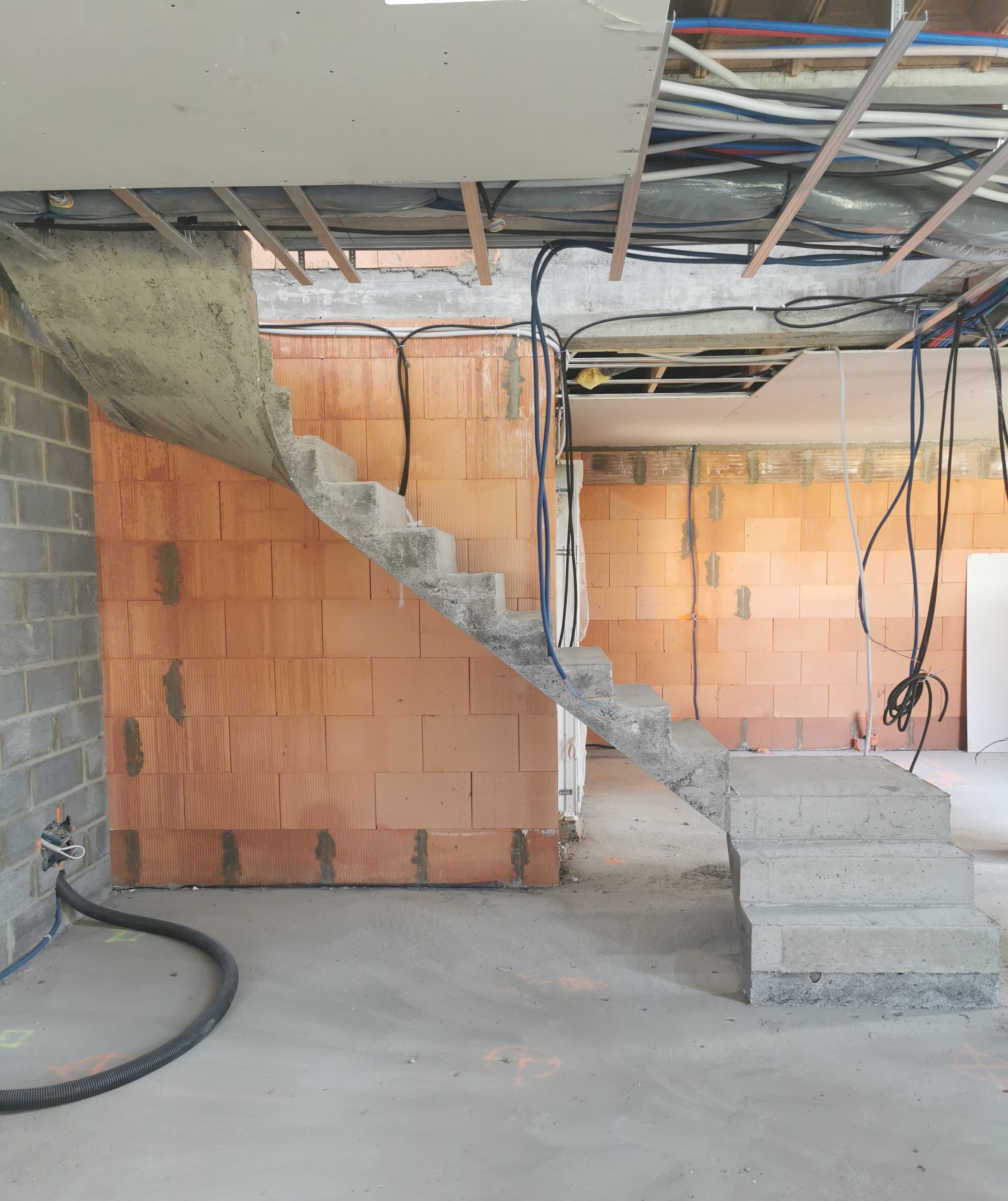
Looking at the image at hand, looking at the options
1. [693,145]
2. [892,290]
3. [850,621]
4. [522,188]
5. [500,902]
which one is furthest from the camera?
[850,621]

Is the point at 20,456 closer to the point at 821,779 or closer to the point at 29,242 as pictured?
the point at 29,242

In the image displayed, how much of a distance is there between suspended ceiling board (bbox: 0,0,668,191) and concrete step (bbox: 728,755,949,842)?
2163 millimetres

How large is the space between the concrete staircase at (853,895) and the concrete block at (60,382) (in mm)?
3240

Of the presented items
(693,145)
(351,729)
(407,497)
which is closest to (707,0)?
(693,145)

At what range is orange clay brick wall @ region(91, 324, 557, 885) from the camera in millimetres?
3488

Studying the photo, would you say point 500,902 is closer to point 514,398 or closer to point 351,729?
point 351,729

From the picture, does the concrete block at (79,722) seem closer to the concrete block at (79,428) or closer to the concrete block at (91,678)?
the concrete block at (91,678)

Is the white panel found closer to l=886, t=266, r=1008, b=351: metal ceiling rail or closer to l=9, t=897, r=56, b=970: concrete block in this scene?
l=886, t=266, r=1008, b=351: metal ceiling rail

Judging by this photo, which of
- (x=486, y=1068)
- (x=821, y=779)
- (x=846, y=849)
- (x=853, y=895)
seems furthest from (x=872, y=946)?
(x=486, y=1068)

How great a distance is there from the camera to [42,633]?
10.4 feet

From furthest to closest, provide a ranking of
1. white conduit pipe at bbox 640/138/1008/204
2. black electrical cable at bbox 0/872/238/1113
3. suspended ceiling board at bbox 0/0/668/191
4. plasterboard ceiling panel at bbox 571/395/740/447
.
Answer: plasterboard ceiling panel at bbox 571/395/740/447
black electrical cable at bbox 0/872/238/1113
white conduit pipe at bbox 640/138/1008/204
suspended ceiling board at bbox 0/0/668/191

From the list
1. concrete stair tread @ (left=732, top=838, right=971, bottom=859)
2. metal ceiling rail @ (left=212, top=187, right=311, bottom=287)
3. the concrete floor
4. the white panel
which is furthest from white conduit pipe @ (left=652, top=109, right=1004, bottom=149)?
the white panel

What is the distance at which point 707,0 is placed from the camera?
1615 millimetres

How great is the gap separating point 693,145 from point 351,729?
8.96 ft
